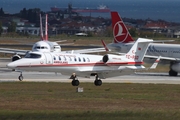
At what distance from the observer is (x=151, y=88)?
123 feet

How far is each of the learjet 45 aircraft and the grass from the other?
1670 centimetres

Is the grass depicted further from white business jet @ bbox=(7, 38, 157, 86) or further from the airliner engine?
the airliner engine

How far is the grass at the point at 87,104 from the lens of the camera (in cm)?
2323

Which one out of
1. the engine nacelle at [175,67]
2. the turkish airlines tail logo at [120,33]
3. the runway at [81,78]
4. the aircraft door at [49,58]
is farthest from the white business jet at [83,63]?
the turkish airlines tail logo at [120,33]

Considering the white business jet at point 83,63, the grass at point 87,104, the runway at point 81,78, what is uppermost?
the white business jet at point 83,63

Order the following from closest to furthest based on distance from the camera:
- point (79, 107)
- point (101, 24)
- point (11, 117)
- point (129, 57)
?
point (11, 117) → point (79, 107) → point (129, 57) → point (101, 24)

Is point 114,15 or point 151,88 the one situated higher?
point 114,15

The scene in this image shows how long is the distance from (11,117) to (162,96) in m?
11.0


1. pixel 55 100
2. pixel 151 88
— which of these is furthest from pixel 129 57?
pixel 55 100

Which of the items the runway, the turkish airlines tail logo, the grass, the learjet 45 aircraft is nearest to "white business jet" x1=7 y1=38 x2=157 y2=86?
the grass

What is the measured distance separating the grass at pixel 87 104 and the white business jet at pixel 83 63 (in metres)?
1.69

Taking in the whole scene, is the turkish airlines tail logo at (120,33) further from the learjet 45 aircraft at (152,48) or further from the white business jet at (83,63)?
the white business jet at (83,63)

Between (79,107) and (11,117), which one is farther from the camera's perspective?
(79,107)

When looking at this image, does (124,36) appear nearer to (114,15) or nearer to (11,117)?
(114,15)
